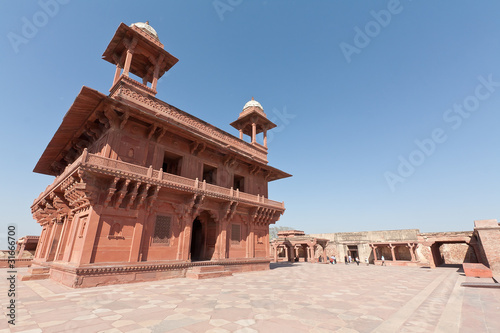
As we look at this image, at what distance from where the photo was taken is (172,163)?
1405cm

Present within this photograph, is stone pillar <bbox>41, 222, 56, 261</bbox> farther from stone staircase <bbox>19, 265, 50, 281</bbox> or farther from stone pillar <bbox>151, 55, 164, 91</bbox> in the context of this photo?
stone pillar <bbox>151, 55, 164, 91</bbox>

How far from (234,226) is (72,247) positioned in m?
8.45

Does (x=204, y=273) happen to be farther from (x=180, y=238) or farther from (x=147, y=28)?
(x=147, y=28)

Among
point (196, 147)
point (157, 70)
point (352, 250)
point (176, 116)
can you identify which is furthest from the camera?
point (352, 250)

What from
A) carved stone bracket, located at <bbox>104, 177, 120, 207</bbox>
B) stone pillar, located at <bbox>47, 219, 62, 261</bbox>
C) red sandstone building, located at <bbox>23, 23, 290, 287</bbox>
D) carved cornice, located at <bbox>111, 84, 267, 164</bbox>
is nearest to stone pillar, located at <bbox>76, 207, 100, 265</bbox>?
red sandstone building, located at <bbox>23, 23, 290, 287</bbox>

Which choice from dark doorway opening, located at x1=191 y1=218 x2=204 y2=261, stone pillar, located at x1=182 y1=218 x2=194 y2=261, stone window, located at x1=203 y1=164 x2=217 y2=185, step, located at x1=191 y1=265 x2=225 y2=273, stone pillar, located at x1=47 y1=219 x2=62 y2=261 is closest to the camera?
step, located at x1=191 y1=265 x2=225 y2=273

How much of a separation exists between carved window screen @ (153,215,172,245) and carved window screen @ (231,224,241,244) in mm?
4605

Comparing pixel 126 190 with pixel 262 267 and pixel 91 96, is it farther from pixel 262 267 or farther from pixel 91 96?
pixel 262 267

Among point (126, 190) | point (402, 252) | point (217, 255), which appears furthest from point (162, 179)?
point (402, 252)

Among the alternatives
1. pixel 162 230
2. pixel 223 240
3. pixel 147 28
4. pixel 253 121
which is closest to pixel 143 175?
pixel 162 230

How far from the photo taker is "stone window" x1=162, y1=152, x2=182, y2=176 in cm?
1302

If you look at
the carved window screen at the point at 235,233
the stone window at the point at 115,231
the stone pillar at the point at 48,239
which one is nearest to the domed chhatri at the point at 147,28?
the stone window at the point at 115,231

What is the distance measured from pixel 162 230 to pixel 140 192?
2264 millimetres

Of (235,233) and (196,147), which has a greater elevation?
(196,147)
